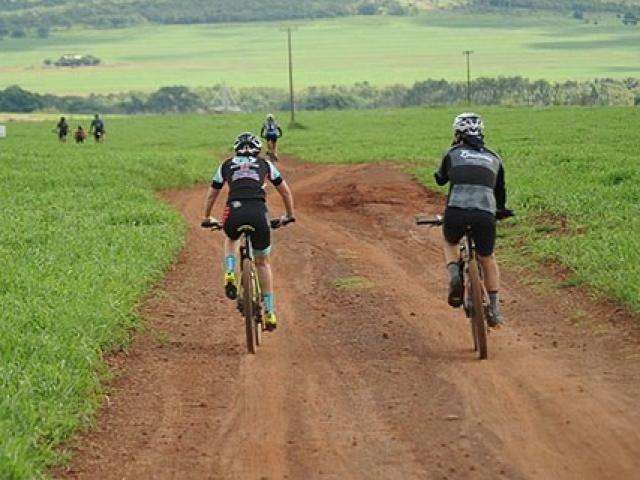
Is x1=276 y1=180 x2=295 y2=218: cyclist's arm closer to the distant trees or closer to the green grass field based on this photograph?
the green grass field

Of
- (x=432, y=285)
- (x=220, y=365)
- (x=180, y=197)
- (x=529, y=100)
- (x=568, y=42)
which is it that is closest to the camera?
(x=220, y=365)

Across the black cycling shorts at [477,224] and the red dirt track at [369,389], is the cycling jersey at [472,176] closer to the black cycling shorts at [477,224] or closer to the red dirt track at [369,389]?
the black cycling shorts at [477,224]

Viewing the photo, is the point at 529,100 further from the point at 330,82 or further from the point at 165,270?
the point at 165,270

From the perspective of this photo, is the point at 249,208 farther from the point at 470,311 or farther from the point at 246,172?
the point at 470,311

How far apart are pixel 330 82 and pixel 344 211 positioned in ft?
406

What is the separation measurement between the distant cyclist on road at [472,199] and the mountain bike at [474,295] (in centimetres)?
6

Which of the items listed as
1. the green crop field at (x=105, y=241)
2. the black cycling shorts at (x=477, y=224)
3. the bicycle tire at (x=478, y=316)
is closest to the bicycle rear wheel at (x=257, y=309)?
the green crop field at (x=105, y=241)

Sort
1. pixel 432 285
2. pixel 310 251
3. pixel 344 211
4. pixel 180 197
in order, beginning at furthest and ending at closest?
pixel 180 197, pixel 344 211, pixel 310 251, pixel 432 285

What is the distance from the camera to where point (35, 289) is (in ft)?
43.2

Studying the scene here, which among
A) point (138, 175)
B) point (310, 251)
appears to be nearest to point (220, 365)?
point (310, 251)

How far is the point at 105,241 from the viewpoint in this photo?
17359 millimetres

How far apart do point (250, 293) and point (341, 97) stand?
108083 mm

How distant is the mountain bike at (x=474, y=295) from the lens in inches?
431

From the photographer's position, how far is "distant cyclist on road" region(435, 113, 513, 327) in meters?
11.3
